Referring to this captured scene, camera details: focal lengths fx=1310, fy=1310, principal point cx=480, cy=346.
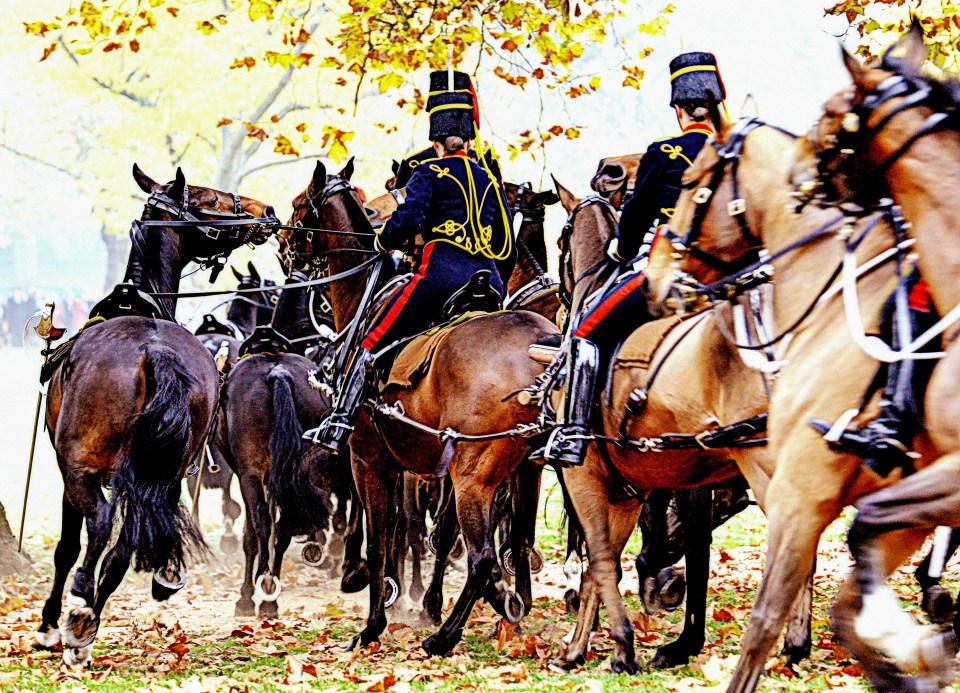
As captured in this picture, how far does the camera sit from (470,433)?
8430mm

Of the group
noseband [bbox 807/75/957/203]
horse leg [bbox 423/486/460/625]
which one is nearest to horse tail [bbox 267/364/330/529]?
horse leg [bbox 423/486/460/625]

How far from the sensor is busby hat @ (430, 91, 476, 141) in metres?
9.22

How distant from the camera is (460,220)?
9.05 metres

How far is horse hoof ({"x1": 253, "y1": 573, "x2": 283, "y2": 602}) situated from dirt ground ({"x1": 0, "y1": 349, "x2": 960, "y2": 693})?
205 millimetres

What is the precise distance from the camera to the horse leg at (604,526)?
7516mm

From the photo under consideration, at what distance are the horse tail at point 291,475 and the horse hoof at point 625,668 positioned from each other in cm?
404

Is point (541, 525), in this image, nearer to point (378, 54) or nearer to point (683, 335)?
point (378, 54)

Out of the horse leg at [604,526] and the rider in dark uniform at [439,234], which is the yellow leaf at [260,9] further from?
the horse leg at [604,526]

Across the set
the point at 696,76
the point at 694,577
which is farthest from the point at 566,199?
the point at 694,577

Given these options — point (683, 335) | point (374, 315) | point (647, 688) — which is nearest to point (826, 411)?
point (683, 335)

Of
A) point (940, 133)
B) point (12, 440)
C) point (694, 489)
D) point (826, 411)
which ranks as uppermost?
point (940, 133)

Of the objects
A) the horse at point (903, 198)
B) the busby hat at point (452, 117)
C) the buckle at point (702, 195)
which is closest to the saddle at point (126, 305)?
the busby hat at point (452, 117)

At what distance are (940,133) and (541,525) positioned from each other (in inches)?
511

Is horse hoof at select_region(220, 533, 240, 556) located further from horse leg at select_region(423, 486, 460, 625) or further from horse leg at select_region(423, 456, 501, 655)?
horse leg at select_region(423, 456, 501, 655)
